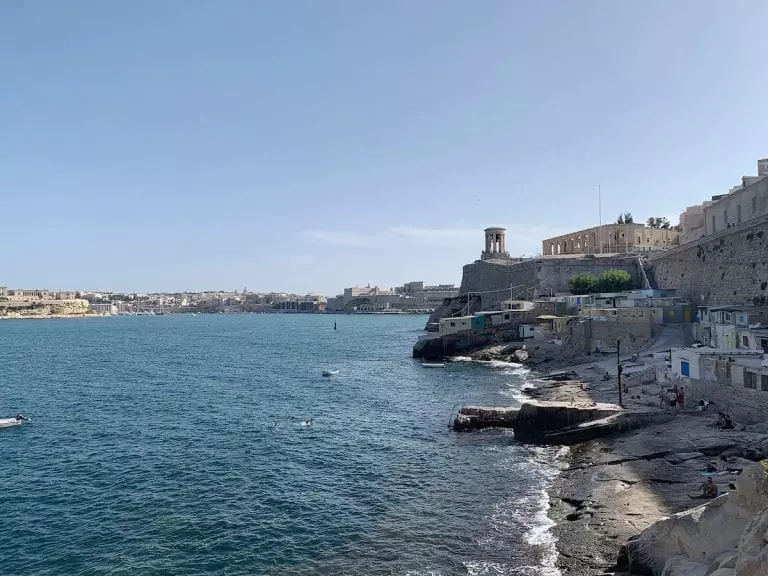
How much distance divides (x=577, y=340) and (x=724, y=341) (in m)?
16.3

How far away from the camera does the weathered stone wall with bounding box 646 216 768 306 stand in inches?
1233

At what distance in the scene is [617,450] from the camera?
62.4ft

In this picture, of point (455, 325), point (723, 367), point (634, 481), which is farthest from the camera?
point (455, 325)

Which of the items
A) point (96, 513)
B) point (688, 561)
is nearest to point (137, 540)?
point (96, 513)

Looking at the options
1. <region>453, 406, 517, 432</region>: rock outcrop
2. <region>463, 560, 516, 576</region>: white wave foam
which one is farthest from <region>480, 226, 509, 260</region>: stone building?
<region>463, 560, 516, 576</region>: white wave foam

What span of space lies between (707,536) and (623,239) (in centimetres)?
6902

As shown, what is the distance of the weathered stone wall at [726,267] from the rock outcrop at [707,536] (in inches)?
983

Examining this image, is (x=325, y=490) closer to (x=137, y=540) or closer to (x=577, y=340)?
(x=137, y=540)

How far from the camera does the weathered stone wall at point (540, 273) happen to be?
64.4m

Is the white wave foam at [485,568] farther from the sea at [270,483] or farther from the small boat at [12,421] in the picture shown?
the small boat at [12,421]

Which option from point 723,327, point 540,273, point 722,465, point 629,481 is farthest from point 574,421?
point 540,273

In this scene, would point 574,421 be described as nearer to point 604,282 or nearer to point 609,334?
point 609,334

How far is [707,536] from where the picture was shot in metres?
9.70

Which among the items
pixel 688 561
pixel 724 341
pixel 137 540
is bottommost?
pixel 137 540
